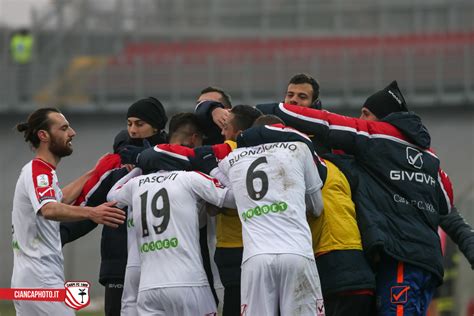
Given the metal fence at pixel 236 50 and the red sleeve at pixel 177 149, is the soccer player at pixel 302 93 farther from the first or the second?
the metal fence at pixel 236 50

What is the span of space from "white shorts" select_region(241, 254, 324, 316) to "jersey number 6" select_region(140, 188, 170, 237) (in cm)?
74

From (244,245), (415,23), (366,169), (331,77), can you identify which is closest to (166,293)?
(244,245)

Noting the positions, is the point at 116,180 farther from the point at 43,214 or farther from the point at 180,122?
the point at 43,214

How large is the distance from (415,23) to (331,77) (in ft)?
9.29

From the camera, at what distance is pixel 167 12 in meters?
27.0

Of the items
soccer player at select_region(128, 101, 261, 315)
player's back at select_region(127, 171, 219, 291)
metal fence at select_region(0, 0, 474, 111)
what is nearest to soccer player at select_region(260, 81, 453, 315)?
soccer player at select_region(128, 101, 261, 315)

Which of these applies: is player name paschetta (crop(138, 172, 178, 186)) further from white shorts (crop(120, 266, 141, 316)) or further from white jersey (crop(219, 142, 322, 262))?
white shorts (crop(120, 266, 141, 316))

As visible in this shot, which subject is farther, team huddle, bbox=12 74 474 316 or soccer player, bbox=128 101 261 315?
soccer player, bbox=128 101 261 315

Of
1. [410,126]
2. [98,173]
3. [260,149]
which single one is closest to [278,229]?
[260,149]

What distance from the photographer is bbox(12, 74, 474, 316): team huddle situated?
7.53m

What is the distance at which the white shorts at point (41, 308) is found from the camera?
8.04 meters

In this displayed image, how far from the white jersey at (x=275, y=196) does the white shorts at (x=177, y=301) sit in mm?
502

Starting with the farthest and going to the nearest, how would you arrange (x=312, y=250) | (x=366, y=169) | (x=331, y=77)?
(x=331, y=77), (x=366, y=169), (x=312, y=250)

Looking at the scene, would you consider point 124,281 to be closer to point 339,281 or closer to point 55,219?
point 55,219
